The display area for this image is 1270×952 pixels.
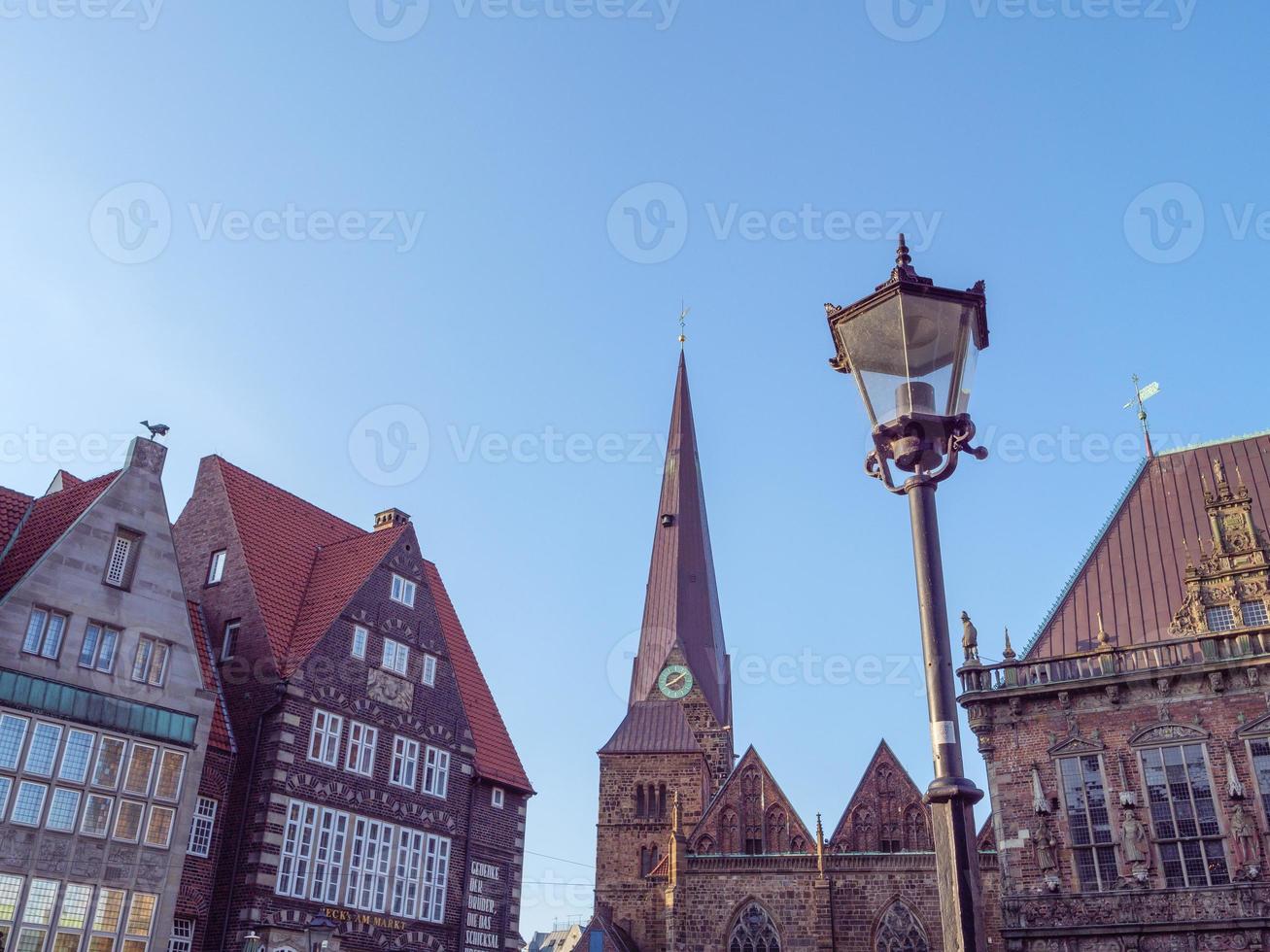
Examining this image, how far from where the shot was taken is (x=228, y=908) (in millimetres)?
22500

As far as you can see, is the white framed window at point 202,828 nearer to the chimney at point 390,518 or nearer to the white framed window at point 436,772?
the white framed window at point 436,772

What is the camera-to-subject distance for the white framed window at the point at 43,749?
19516mm

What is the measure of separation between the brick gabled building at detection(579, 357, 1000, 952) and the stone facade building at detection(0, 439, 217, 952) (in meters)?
24.7

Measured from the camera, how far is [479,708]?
32.4 m

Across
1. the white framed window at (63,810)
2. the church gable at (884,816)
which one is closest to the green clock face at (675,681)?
the church gable at (884,816)

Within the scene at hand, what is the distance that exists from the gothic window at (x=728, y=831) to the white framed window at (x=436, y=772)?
1978cm

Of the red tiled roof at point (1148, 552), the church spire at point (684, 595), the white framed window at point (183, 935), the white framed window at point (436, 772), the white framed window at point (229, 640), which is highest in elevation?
the church spire at point (684, 595)

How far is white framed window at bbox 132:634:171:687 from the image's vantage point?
2180 centimetres

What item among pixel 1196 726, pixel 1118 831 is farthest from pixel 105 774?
Result: pixel 1196 726

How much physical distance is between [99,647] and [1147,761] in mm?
23299

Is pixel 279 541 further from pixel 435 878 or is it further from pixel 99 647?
pixel 435 878

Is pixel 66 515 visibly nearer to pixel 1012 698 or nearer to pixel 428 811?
pixel 428 811

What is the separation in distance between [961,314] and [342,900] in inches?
870

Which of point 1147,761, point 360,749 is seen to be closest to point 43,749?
point 360,749
